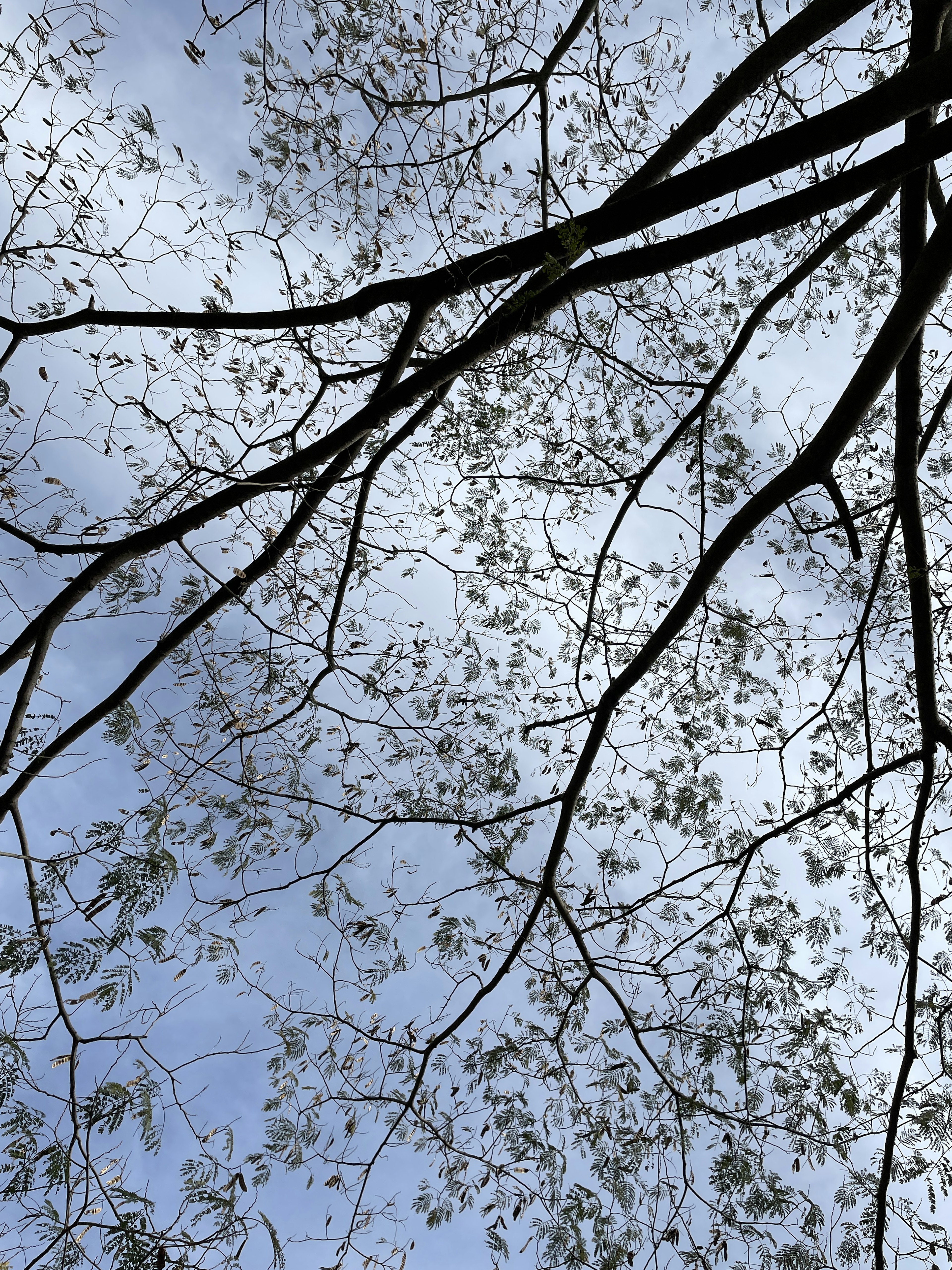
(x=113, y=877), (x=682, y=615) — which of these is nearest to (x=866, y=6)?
(x=682, y=615)

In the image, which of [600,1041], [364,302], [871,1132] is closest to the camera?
[364,302]

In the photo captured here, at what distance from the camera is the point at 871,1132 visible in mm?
3836

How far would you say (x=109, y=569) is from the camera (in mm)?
3518

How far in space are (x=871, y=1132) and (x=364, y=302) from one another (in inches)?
192

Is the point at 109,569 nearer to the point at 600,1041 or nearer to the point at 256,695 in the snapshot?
the point at 256,695

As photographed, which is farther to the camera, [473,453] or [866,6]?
[473,453]

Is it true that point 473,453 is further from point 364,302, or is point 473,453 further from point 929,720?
point 929,720

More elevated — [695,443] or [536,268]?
[695,443]

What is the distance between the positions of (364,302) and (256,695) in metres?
2.11

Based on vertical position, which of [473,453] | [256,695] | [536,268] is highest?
[473,453]

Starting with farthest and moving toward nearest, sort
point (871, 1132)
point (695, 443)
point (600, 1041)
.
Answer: point (695, 443) < point (600, 1041) < point (871, 1132)

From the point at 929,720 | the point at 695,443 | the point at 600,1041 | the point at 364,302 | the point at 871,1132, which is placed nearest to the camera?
the point at 364,302

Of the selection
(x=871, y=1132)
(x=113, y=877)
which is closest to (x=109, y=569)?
(x=113, y=877)

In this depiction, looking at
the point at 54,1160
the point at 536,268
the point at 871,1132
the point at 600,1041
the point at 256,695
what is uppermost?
the point at 536,268
